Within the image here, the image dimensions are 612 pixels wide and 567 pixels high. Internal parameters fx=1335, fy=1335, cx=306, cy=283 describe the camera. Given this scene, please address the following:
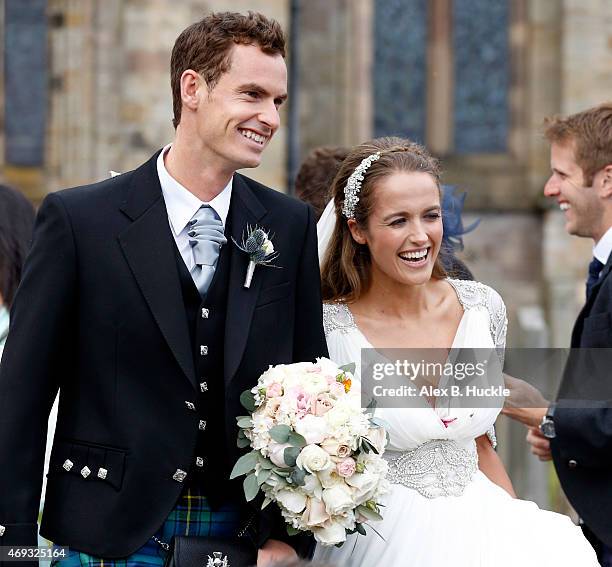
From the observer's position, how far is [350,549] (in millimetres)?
4199

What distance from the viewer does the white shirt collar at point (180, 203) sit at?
12.6 ft

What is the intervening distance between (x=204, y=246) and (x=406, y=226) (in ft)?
3.05

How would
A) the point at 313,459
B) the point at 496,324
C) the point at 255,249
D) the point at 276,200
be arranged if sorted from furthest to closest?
the point at 496,324, the point at 276,200, the point at 255,249, the point at 313,459

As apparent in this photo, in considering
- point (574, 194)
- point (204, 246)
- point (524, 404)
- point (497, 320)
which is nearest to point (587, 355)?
point (524, 404)

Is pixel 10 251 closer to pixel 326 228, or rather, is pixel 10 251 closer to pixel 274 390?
pixel 326 228

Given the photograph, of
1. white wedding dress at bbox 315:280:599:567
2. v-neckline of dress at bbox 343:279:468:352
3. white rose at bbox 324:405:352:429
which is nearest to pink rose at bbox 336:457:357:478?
white rose at bbox 324:405:352:429

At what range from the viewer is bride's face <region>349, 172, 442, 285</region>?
446cm

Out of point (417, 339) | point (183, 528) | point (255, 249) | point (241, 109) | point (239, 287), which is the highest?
point (241, 109)

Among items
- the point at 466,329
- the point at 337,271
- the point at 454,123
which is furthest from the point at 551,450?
the point at 454,123

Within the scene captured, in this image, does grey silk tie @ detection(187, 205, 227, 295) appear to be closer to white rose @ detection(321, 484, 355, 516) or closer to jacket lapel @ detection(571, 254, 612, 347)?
white rose @ detection(321, 484, 355, 516)

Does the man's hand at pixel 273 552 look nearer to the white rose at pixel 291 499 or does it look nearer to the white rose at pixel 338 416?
the white rose at pixel 291 499

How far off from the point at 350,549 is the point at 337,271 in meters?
1.05

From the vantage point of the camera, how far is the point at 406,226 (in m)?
4.48

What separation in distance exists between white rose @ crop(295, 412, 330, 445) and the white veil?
4.39 feet
